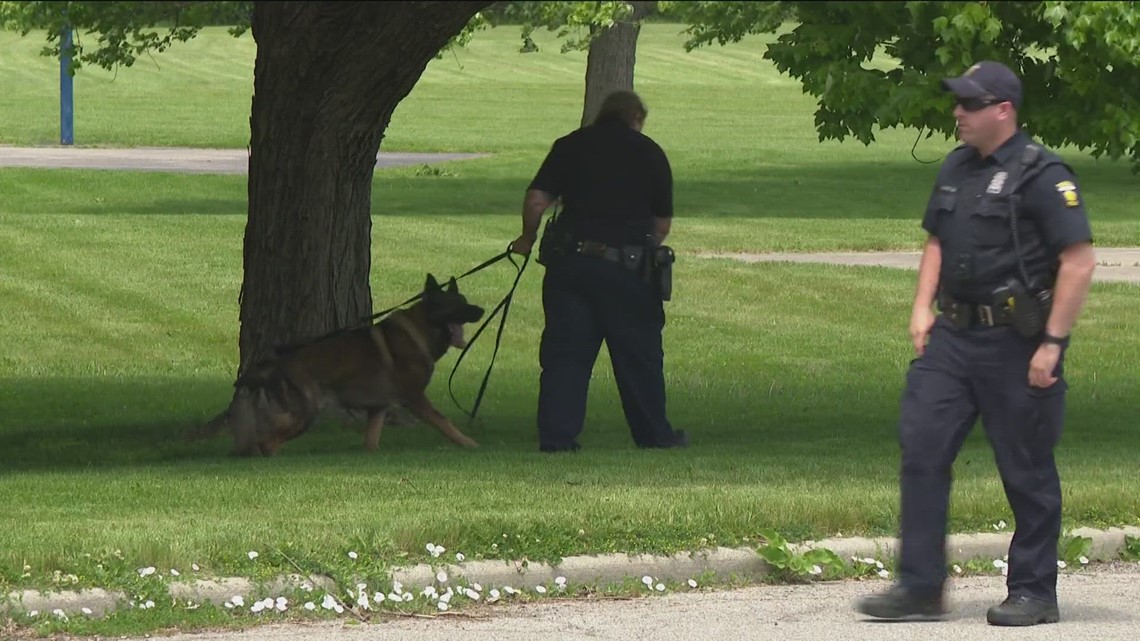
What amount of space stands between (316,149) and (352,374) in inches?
58.8

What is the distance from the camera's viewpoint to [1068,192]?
5.96 metres

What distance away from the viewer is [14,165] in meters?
32.8

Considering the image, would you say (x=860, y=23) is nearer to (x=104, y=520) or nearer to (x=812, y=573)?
(x=812, y=573)

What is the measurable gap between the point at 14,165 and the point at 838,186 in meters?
13.3

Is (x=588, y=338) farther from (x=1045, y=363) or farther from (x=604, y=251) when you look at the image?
(x=1045, y=363)

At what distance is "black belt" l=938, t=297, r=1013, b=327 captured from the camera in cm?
604

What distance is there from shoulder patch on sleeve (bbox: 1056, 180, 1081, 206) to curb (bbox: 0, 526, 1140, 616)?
1461 millimetres

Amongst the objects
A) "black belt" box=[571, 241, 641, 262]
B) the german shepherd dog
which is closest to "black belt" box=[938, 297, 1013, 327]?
"black belt" box=[571, 241, 641, 262]

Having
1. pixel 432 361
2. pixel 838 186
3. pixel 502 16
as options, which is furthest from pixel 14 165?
pixel 432 361

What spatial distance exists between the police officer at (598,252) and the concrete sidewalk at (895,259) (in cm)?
1117

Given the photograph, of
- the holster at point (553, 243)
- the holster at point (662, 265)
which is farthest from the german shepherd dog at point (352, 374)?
the holster at point (662, 265)

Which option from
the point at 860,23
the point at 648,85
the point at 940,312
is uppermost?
the point at 860,23

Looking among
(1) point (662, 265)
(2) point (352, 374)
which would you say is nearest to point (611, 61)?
(2) point (352, 374)

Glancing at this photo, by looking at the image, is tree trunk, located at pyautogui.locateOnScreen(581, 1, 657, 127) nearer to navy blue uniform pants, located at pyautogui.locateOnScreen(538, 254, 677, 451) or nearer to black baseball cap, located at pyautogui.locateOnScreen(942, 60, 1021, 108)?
navy blue uniform pants, located at pyautogui.locateOnScreen(538, 254, 677, 451)
